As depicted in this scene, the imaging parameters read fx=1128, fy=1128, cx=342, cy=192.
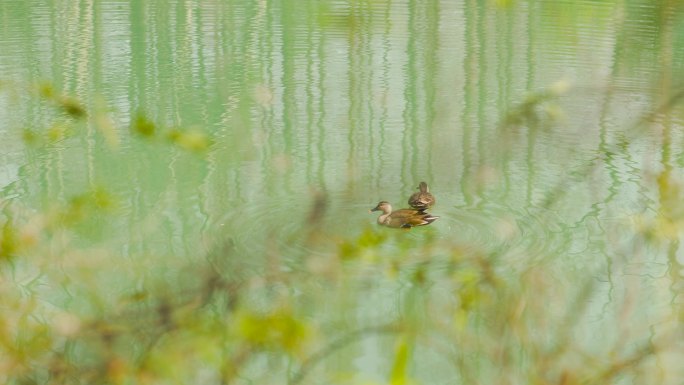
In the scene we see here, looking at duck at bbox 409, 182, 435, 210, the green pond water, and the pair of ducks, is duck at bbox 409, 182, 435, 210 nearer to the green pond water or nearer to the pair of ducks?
the pair of ducks

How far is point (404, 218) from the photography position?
3934 mm

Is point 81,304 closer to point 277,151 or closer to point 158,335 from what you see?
point 158,335

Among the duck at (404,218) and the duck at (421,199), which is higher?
the duck at (421,199)

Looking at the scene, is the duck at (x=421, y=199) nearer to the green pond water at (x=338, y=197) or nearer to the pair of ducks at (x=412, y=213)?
the pair of ducks at (x=412, y=213)

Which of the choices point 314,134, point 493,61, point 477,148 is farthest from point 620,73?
point 314,134

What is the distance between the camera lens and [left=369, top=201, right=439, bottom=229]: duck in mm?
3934

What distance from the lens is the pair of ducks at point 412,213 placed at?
3939mm

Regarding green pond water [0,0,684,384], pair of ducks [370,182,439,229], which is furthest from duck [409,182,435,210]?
green pond water [0,0,684,384]

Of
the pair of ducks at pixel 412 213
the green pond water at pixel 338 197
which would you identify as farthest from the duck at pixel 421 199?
the green pond water at pixel 338 197

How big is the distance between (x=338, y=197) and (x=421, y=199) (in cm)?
51

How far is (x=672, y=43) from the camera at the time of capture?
285 inches

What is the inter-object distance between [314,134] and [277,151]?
348 mm

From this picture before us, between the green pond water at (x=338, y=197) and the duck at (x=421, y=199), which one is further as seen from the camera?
the duck at (x=421, y=199)

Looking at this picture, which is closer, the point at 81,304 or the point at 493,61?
the point at 81,304
